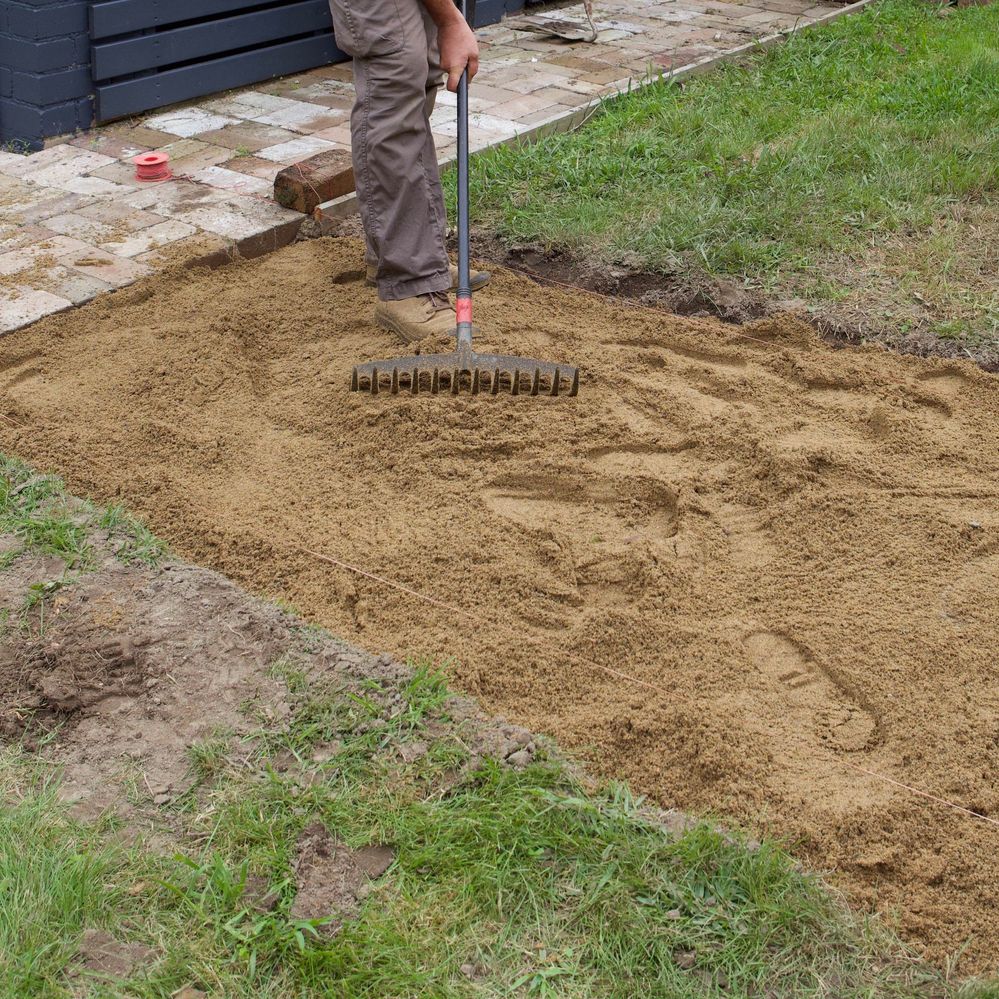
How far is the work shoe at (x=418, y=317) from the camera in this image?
3.88 metres

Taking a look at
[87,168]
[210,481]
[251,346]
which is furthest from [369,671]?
[87,168]

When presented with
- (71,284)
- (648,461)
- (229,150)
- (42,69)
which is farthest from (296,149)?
(648,461)

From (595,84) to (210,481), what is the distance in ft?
14.1

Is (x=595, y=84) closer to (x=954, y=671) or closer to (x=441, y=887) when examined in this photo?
(x=954, y=671)

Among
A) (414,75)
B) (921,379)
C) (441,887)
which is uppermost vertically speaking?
(414,75)

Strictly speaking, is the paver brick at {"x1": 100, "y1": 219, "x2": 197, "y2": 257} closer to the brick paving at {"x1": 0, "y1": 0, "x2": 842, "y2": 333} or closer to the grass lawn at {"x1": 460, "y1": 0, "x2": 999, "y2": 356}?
the brick paving at {"x1": 0, "y1": 0, "x2": 842, "y2": 333}

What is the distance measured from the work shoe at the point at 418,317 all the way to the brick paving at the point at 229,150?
0.96 m

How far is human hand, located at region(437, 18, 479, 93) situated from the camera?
3.79 metres

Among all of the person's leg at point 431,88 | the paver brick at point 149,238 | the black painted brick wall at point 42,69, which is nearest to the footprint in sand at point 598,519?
the person's leg at point 431,88

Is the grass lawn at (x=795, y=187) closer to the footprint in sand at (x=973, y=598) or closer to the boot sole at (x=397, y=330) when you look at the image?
the boot sole at (x=397, y=330)

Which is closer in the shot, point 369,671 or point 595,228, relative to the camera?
point 369,671

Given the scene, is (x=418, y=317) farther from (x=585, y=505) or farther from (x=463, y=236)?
(x=585, y=505)

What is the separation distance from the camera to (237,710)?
8.04 feet

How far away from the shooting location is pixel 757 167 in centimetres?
517
